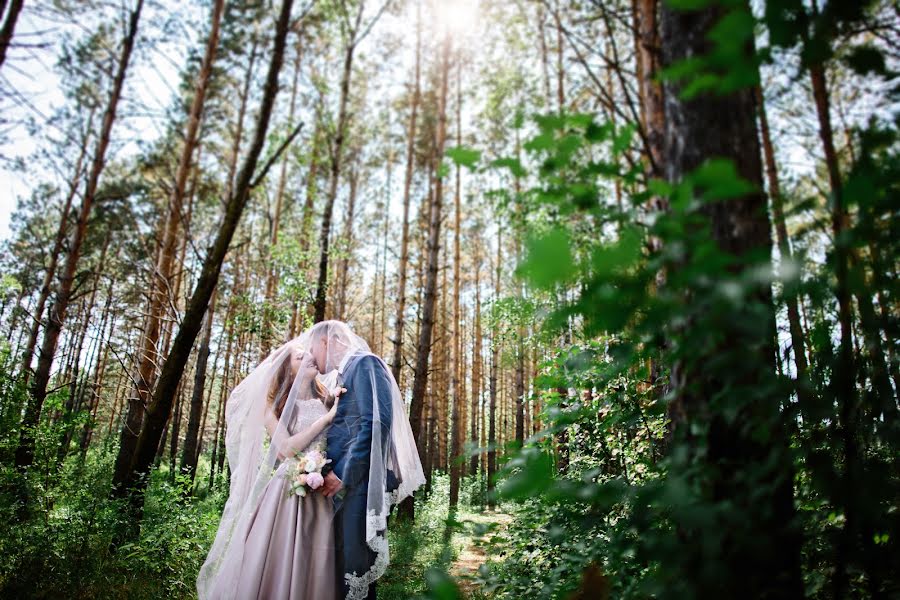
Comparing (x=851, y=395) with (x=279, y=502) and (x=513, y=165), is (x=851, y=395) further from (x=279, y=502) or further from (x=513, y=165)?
(x=279, y=502)

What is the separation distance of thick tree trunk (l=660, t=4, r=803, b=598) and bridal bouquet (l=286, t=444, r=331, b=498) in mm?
2481

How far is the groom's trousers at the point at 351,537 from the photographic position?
2959mm

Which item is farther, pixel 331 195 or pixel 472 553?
pixel 331 195

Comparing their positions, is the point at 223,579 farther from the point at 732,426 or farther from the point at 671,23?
the point at 671,23

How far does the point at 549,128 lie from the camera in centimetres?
99

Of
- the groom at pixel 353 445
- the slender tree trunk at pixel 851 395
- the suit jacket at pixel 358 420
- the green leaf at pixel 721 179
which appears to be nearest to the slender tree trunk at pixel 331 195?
the groom at pixel 353 445

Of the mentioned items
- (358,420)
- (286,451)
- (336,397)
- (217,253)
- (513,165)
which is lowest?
(286,451)

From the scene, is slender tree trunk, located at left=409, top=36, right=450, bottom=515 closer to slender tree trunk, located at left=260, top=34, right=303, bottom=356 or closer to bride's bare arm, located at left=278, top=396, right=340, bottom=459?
slender tree trunk, located at left=260, top=34, right=303, bottom=356

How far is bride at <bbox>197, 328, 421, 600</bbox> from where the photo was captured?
290 centimetres

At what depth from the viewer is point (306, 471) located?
305 centimetres

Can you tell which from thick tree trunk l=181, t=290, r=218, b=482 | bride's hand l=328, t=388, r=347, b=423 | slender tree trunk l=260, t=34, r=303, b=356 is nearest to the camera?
bride's hand l=328, t=388, r=347, b=423

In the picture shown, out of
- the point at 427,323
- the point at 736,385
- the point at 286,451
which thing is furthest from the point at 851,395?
the point at 427,323

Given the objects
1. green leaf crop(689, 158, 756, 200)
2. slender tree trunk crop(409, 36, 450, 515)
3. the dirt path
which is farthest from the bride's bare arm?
slender tree trunk crop(409, 36, 450, 515)

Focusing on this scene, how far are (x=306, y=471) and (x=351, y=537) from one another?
1.74 ft
